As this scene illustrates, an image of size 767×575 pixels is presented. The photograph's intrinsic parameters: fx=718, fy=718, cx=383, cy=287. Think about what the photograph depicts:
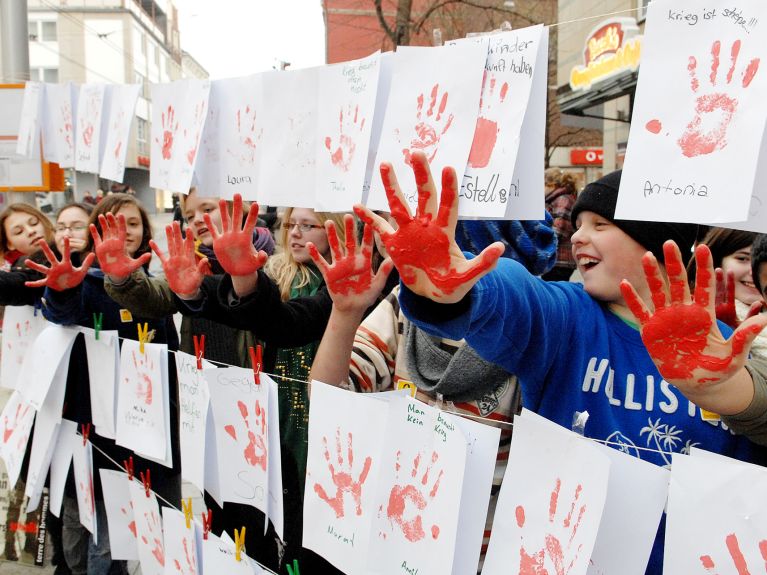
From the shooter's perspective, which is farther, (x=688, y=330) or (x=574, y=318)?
(x=574, y=318)

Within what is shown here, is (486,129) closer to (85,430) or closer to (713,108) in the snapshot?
(713,108)

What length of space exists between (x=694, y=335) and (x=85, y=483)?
2.67m

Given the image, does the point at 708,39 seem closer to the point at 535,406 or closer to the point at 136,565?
the point at 535,406

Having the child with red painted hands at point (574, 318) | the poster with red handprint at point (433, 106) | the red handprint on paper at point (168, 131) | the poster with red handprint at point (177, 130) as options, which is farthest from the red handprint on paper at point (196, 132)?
the child with red painted hands at point (574, 318)

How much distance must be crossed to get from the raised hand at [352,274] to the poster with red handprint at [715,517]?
921 mm

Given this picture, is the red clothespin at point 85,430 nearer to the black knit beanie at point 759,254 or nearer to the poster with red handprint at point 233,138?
the poster with red handprint at point 233,138

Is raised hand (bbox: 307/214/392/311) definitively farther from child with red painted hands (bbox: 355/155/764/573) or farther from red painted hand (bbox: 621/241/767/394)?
red painted hand (bbox: 621/241/767/394)

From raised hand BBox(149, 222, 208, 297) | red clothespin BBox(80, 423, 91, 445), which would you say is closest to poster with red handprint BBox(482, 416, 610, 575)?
raised hand BBox(149, 222, 208, 297)

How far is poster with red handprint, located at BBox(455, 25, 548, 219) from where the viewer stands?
1.55 m

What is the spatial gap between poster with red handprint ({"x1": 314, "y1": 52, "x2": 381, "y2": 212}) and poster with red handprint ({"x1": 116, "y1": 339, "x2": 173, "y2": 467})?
2.96ft

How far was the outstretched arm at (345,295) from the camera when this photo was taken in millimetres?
1837

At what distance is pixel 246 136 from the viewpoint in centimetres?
241

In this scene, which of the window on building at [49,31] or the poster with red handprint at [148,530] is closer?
the poster with red handprint at [148,530]

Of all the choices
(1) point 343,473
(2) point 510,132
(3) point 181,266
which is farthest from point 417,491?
(3) point 181,266
